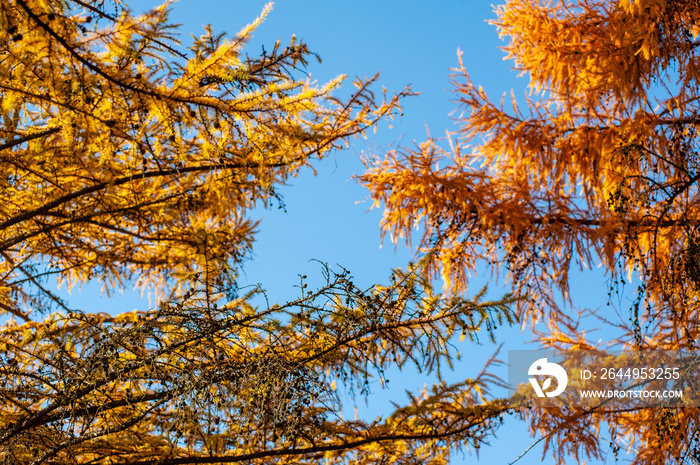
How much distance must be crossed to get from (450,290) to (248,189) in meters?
3.12

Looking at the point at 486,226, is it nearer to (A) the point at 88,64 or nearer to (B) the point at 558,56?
(B) the point at 558,56

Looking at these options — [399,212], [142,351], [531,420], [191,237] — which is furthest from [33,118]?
[531,420]

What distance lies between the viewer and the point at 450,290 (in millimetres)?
8602

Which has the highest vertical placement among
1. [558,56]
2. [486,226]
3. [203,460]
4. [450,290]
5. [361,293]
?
[558,56]

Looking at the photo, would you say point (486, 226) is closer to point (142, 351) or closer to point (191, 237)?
point (191, 237)

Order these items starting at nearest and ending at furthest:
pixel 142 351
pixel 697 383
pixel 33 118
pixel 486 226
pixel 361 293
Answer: pixel 361 293, pixel 142 351, pixel 33 118, pixel 697 383, pixel 486 226

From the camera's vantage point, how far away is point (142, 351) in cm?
445

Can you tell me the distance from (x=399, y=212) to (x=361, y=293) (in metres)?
4.38

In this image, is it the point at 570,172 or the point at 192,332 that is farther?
the point at 570,172

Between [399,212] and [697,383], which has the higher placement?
[399,212]

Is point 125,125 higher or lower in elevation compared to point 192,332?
higher

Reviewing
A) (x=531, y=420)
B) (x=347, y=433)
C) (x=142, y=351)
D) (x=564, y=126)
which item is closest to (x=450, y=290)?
(x=531, y=420)

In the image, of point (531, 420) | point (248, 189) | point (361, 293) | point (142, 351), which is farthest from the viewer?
point (248, 189)

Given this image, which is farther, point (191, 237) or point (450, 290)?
point (450, 290)
